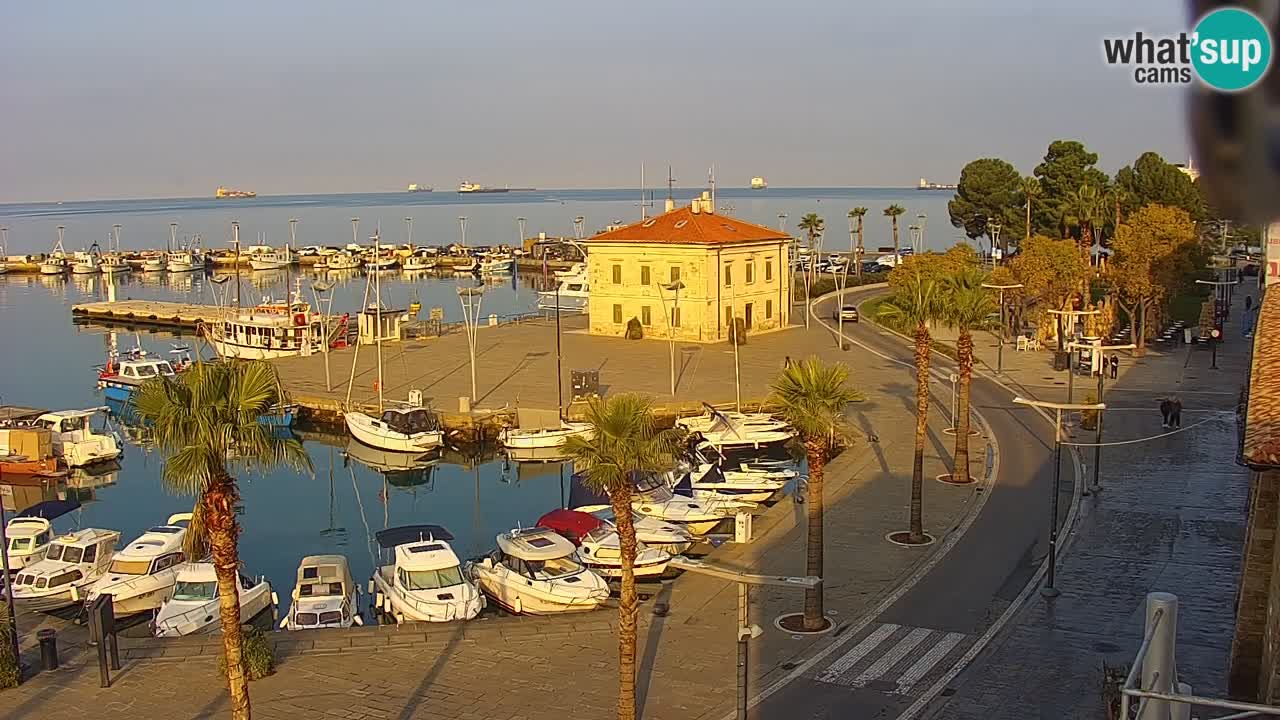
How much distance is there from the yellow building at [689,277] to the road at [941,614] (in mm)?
30395

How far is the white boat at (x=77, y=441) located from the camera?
46188 millimetres

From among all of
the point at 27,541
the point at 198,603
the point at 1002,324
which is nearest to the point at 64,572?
the point at 27,541

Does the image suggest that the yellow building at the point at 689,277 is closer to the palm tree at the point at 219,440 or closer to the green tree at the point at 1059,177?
the green tree at the point at 1059,177

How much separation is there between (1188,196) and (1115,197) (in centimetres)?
453

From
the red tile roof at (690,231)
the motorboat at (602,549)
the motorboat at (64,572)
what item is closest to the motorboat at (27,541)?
the motorboat at (64,572)

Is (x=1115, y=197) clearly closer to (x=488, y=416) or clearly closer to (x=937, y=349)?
(x=937, y=349)

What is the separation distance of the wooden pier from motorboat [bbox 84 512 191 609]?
2657 inches

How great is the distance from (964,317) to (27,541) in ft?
87.2

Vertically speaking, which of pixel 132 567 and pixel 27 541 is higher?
pixel 27 541

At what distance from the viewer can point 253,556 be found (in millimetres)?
35406

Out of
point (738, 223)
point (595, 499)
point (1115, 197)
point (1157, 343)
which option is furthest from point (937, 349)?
point (595, 499)

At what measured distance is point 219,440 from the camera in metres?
15.8

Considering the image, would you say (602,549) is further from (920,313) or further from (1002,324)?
(1002,324)

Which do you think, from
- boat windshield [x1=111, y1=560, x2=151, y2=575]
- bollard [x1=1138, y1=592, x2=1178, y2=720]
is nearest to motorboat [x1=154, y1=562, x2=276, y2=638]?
boat windshield [x1=111, y1=560, x2=151, y2=575]
